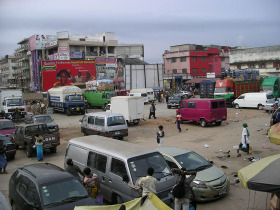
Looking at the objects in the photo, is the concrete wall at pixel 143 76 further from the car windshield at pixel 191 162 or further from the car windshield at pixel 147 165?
the car windshield at pixel 147 165

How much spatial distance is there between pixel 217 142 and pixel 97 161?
31.1ft

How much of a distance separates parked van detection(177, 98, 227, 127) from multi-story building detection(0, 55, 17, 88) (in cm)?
8476

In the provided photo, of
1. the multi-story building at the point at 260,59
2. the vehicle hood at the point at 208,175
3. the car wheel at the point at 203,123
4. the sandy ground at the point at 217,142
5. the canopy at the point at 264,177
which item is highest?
the multi-story building at the point at 260,59

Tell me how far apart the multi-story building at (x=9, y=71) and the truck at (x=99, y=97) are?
2580 inches

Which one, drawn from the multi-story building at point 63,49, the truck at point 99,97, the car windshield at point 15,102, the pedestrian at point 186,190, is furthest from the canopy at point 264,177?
the multi-story building at point 63,49

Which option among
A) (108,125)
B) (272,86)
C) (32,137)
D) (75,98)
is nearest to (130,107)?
(108,125)

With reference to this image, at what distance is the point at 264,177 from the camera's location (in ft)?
17.0

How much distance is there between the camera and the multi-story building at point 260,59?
5425cm

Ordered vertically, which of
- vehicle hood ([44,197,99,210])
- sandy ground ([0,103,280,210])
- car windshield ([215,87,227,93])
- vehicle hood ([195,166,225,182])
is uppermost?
car windshield ([215,87,227,93])

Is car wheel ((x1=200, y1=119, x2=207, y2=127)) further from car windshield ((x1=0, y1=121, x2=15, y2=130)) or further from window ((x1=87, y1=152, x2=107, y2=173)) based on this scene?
window ((x1=87, y1=152, x2=107, y2=173))

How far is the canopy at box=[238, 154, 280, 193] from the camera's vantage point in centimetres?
499

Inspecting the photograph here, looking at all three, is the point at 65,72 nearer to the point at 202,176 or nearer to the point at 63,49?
the point at 63,49

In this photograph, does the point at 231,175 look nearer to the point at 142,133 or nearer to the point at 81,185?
the point at 81,185

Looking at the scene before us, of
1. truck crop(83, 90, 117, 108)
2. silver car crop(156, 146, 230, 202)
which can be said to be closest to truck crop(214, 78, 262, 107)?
truck crop(83, 90, 117, 108)
